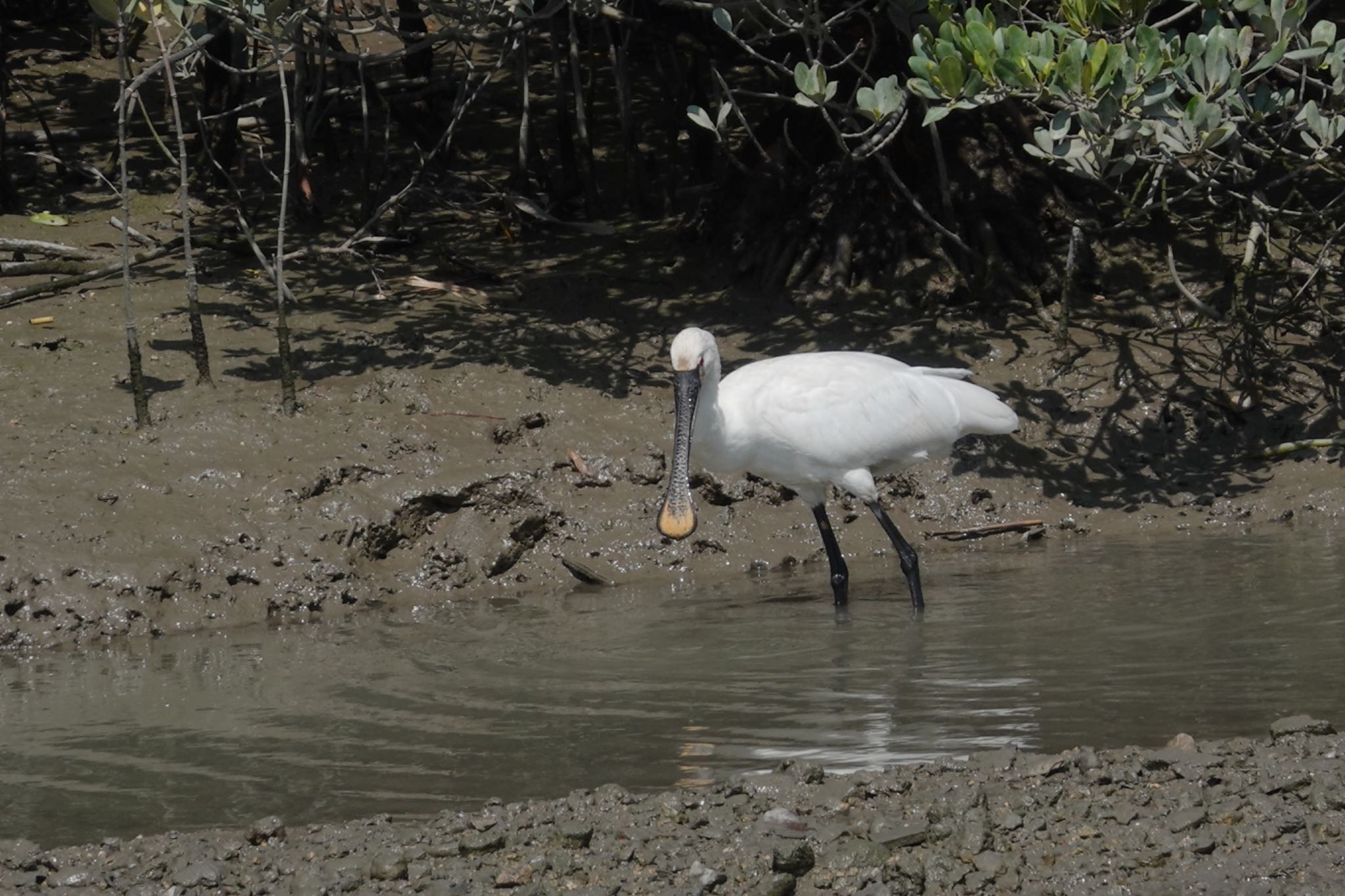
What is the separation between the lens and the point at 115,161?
43.0ft

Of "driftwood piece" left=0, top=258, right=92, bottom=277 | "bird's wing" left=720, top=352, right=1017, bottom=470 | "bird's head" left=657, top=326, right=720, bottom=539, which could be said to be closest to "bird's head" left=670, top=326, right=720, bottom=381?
"bird's head" left=657, top=326, right=720, bottom=539

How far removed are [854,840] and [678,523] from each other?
11.8 ft

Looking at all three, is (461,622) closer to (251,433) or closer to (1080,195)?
(251,433)

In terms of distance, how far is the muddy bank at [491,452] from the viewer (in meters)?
8.28

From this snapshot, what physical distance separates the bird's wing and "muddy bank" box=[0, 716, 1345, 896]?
330 centimetres

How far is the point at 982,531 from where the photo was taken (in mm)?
9211

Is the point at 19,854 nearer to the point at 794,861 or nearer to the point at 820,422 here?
the point at 794,861

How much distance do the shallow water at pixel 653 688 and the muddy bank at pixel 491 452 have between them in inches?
15.4

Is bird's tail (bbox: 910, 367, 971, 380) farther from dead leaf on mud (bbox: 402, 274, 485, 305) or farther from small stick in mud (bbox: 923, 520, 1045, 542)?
dead leaf on mud (bbox: 402, 274, 485, 305)

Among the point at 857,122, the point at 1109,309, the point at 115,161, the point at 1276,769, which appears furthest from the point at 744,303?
the point at 1276,769

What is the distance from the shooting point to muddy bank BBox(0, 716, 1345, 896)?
169 inches

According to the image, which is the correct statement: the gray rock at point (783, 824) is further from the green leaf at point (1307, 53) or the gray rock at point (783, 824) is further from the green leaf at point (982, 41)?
the green leaf at point (1307, 53)

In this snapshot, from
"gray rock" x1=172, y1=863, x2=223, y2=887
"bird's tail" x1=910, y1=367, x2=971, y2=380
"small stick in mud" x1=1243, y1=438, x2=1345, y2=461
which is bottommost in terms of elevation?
"gray rock" x1=172, y1=863, x2=223, y2=887

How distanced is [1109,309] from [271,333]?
4906 mm
